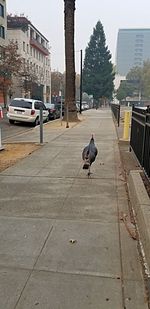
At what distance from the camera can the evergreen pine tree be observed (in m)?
80.6

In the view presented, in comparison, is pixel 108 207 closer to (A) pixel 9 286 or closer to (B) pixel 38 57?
(A) pixel 9 286

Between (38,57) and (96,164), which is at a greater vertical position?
(38,57)

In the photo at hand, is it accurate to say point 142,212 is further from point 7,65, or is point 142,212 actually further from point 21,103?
point 7,65

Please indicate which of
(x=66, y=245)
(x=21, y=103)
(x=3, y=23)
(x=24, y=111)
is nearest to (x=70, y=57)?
(x=21, y=103)

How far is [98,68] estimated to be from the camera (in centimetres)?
8131

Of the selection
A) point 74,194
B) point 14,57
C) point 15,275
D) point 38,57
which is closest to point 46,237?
point 15,275

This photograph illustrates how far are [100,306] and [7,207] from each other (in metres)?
2.60

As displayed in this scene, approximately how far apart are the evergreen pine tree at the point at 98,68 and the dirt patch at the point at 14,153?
7065 centimetres

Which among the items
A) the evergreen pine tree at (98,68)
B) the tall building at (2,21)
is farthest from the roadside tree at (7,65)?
the evergreen pine tree at (98,68)

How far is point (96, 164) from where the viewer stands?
27.3ft

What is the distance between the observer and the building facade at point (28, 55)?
197ft

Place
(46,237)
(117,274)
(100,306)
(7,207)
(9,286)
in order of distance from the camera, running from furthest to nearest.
Answer: 1. (7,207)
2. (46,237)
3. (117,274)
4. (9,286)
5. (100,306)

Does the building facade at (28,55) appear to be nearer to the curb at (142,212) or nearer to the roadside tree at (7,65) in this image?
the roadside tree at (7,65)

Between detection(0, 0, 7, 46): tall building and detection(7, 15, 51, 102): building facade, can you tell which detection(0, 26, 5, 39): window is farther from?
detection(7, 15, 51, 102): building facade
